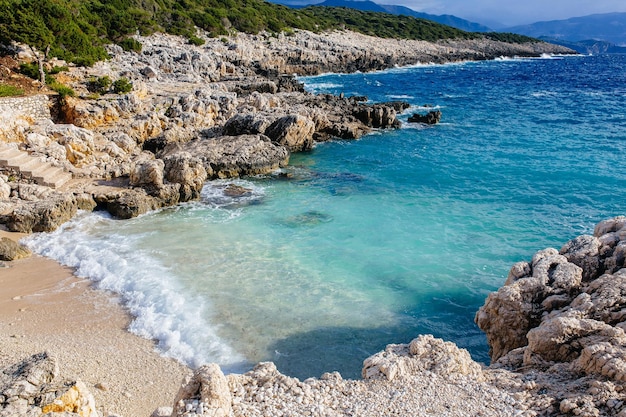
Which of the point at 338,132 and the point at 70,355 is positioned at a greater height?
the point at 338,132

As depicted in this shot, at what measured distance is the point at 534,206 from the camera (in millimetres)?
22469

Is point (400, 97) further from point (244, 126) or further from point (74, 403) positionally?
point (74, 403)

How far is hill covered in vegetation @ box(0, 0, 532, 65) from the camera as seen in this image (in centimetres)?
3144

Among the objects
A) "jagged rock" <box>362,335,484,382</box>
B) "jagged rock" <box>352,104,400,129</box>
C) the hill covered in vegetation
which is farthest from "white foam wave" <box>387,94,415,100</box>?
"jagged rock" <box>362,335,484,382</box>

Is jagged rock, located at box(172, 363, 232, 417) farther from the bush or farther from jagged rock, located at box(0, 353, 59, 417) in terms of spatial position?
the bush

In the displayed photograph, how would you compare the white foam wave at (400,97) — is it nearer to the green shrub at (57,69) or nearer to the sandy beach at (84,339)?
the green shrub at (57,69)

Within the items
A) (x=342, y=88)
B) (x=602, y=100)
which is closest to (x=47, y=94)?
(x=342, y=88)

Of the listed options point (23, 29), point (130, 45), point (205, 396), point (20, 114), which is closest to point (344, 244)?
point (205, 396)

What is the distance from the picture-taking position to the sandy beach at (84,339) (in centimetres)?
1004

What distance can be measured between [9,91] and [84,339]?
2164cm

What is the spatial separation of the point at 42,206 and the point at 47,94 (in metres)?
13.5

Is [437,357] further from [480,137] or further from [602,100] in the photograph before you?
[602,100]

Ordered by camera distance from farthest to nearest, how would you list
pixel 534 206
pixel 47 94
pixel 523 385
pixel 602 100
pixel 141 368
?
1. pixel 602 100
2. pixel 47 94
3. pixel 534 206
4. pixel 141 368
5. pixel 523 385

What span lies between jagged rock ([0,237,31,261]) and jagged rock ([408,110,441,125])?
33.4 metres
